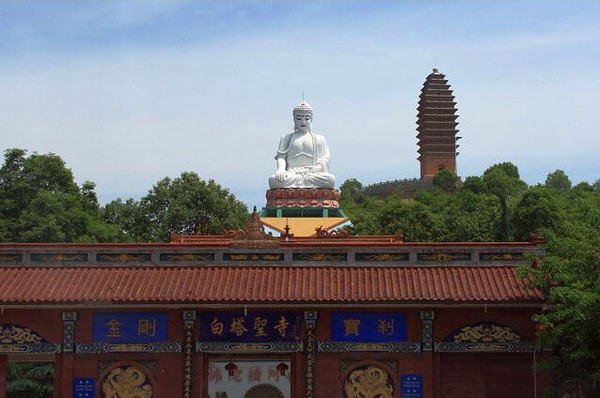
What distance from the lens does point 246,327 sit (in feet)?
70.6

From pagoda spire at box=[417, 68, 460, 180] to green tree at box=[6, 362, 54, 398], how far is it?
223 feet

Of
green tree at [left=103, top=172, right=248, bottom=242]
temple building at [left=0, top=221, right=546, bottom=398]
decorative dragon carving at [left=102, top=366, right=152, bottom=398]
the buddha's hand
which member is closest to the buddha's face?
the buddha's hand

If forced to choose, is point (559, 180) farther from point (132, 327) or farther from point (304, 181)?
point (132, 327)

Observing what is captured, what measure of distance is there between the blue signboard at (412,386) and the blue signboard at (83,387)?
22.2 feet

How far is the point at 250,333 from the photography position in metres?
21.5

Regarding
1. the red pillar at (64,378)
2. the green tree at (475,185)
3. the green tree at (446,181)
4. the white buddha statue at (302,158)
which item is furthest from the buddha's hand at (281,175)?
the green tree at (446,181)

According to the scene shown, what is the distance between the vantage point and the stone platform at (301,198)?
4559 centimetres

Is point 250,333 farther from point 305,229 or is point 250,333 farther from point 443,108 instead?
point 443,108

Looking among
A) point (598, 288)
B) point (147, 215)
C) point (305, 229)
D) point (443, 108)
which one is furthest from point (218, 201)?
point (443, 108)

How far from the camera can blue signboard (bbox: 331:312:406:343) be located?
2130 centimetres

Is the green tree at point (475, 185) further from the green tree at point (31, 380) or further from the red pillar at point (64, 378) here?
the red pillar at point (64, 378)

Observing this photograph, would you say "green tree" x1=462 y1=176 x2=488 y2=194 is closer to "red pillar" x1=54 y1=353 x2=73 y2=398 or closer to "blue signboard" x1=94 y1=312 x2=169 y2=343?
"blue signboard" x1=94 y1=312 x2=169 y2=343

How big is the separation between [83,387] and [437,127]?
80.3 m

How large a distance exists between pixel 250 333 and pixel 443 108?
262ft
